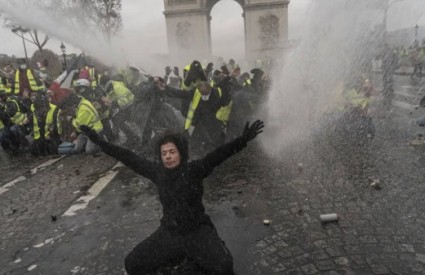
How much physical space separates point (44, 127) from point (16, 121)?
1230mm

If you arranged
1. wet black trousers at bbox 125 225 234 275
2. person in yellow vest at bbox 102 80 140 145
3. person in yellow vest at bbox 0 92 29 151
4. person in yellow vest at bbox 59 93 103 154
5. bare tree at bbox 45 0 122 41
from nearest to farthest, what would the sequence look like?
wet black trousers at bbox 125 225 234 275
person in yellow vest at bbox 59 93 103 154
person in yellow vest at bbox 102 80 140 145
person in yellow vest at bbox 0 92 29 151
bare tree at bbox 45 0 122 41

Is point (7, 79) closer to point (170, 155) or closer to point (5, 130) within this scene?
point (5, 130)

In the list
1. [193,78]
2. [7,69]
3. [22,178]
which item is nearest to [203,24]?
[7,69]

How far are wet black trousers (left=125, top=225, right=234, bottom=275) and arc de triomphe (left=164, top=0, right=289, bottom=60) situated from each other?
37.9m

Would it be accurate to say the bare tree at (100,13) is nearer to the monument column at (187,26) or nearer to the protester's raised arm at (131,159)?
the monument column at (187,26)

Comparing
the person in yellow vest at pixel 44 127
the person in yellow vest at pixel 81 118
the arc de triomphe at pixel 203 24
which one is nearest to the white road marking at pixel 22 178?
the person in yellow vest at pixel 81 118

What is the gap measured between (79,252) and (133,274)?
0.99m

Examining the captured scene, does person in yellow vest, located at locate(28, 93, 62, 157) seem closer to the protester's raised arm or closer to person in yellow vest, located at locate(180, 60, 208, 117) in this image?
person in yellow vest, located at locate(180, 60, 208, 117)

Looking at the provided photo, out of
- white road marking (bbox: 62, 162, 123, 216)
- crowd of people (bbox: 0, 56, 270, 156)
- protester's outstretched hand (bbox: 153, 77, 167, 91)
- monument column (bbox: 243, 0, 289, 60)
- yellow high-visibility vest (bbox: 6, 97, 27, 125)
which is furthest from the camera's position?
monument column (bbox: 243, 0, 289, 60)

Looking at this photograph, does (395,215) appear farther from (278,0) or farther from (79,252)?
(278,0)

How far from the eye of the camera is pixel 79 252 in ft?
14.5

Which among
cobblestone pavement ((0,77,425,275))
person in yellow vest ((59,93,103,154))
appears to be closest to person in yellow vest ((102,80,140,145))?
person in yellow vest ((59,93,103,154))

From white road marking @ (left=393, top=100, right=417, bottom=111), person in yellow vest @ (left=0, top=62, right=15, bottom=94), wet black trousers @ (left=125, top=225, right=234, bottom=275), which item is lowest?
white road marking @ (left=393, top=100, right=417, bottom=111)

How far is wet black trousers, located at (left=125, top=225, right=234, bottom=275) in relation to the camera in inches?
144
